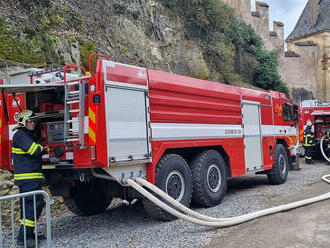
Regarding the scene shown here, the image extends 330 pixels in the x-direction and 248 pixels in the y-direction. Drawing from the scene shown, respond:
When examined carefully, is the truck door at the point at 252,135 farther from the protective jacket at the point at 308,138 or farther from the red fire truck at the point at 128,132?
the protective jacket at the point at 308,138

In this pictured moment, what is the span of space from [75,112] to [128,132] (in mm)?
817

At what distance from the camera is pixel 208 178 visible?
708 cm

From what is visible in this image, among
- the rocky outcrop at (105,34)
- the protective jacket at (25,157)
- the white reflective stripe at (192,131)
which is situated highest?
the rocky outcrop at (105,34)

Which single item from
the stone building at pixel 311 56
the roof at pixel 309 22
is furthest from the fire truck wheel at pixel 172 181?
the roof at pixel 309 22

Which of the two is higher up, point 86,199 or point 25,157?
point 25,157

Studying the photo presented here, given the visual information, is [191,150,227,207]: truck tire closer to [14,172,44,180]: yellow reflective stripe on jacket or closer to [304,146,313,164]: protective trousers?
[14,172,44,180]: yellow reflective stripe on jacket

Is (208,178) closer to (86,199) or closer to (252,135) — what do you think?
(252,135)

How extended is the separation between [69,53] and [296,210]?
7023 mm

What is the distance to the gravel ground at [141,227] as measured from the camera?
5172 millimetres

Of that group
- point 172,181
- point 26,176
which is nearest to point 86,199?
point 172,181

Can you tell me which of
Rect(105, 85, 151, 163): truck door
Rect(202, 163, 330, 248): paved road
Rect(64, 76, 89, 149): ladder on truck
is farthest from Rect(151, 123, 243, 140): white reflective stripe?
Rect(202, 163, 330, 248): paved road

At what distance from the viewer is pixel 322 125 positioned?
50.8 ft

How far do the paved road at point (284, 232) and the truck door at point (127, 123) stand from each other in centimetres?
170

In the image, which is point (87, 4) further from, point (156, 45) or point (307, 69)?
point (307, 69)
